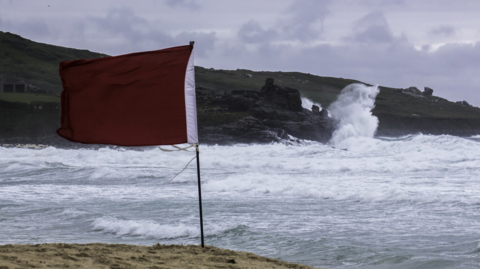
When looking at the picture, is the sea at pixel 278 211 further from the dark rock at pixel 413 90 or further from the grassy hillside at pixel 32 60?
the dark rock at pixel 413 90

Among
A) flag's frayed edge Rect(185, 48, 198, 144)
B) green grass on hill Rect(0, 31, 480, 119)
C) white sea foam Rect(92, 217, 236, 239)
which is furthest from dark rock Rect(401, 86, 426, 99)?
flag's frayed edge Rect(185, 48, 198, 144)

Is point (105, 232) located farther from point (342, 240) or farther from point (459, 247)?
point (459, 247)

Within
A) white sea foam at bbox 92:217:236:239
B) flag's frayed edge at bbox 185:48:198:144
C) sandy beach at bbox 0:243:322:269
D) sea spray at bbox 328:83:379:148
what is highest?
sea spray at bbox 328:83:379:148

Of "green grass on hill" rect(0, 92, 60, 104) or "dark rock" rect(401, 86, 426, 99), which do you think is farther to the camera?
"dark rock" rect(401, 86, 426, 99)

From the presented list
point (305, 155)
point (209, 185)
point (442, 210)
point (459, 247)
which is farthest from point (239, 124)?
point (459, 247)

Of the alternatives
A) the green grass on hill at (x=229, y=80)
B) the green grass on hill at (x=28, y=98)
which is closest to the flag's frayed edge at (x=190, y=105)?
the green grass on hill at (x=28, y=98)

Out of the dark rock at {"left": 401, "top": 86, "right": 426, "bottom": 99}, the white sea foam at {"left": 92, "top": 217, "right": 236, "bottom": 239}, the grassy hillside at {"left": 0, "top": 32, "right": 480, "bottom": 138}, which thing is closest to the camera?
the white sea foam at {"left": 92, "top": 217, "right": 236, "bottom": 239}

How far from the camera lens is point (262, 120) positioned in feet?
183

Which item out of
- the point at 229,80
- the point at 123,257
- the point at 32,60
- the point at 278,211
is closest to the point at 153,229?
the point at 278,211

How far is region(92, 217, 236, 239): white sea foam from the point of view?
30.6ft

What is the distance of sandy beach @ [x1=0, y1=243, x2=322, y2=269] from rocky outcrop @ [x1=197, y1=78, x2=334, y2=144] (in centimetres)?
4342

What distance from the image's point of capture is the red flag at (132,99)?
241 inches

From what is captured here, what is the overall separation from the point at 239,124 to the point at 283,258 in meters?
45.7

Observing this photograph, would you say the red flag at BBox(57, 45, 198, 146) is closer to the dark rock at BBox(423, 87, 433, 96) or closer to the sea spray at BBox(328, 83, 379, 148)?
the sea spray at BBox(328, 83, 379, 148)
